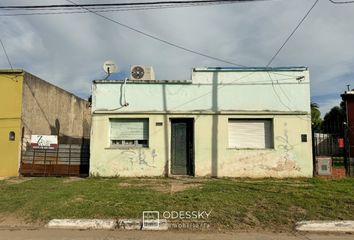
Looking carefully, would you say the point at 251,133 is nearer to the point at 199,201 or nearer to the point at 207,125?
the point at 207,125

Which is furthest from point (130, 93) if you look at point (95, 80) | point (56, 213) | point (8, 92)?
point (56, 213)

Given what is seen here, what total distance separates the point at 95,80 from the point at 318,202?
9.54 meters

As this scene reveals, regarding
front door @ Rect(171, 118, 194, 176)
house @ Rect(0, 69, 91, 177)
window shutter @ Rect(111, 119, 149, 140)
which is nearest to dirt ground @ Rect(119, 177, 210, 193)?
front door @ Rect(171, 118, 194, 176)

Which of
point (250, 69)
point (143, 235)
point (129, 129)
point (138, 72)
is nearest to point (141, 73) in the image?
point (138, 72)

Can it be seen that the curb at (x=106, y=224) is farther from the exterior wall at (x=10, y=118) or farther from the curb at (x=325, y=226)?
the exterior wall at (x=10, y=118)

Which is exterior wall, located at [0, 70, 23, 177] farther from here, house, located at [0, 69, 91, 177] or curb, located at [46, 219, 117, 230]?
curb, located at [46, 219, 117, 230]

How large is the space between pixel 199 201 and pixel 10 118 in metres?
9.84

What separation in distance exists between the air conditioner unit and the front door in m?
2.07

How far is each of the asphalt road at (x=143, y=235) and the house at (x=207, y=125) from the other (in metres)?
6.85

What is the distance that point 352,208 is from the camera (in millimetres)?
9062

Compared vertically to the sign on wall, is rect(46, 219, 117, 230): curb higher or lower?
lower

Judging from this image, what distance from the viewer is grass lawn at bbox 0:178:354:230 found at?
857 cm

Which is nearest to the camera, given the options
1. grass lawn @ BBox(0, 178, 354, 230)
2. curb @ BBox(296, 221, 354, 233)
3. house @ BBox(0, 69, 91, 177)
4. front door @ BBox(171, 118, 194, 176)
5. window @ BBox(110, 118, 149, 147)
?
curb @ BBox(296, 221, 354, 233)

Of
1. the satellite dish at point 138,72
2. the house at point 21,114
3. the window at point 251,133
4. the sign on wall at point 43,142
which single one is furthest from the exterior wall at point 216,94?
the house at point 21,114
